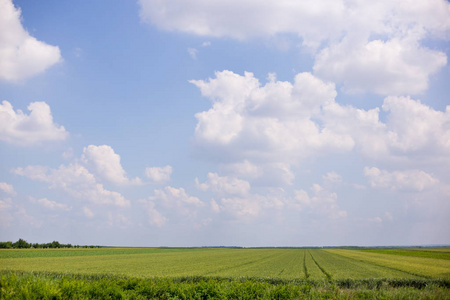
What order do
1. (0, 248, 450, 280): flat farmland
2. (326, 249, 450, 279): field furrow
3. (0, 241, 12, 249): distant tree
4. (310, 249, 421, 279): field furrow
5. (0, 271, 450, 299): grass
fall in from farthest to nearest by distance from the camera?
(0, 241, 12, 249): distant tree < (326, 249, 450, 279): field furrow < (0, 248, 450, 280): flat farmland < (310, 249, 421, 279): field furrow < (0, 271, 450, 299): grass

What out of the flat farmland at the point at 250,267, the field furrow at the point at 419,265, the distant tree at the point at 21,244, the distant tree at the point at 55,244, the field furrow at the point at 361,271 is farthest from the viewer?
the distant tree at the point at 55,244

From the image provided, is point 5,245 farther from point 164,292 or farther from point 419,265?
point 419,265

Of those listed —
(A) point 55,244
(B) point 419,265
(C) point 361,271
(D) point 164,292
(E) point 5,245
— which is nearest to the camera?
(D) point 164,292

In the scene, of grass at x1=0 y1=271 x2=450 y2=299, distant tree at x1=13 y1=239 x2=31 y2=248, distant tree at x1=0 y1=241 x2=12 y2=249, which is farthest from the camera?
distant tree at x1=13 y1=239 x2=31 y2=248

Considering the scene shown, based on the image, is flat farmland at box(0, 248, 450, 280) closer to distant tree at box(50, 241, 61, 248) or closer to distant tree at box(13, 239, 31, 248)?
distant tree at box(13, 239, 31, 248)

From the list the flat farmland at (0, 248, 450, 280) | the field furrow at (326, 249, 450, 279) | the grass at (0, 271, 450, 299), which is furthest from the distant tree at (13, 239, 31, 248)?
the grass at (0, 271, 450, 299)

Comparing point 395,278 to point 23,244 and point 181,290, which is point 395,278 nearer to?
point 181,290

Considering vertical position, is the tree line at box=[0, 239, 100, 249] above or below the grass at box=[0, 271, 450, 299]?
below

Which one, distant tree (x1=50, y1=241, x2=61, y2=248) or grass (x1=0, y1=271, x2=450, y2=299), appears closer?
grass (x1=0, y1=271, x2=450, y2=299)

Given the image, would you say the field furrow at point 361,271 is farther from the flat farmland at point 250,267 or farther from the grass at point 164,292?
the grass at point 164,292

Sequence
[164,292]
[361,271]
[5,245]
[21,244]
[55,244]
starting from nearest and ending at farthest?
[164,292]
[361,271]
[5,245]
[21,244]
[55,244]

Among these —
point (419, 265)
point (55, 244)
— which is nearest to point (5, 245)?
point (55, 244)

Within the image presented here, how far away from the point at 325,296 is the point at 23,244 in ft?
421

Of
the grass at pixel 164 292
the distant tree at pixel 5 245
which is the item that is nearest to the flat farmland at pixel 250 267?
the grass at pixel 164 292
